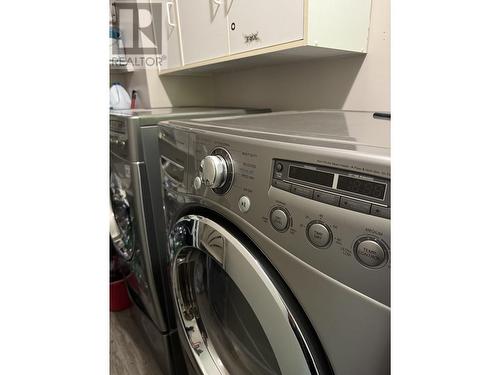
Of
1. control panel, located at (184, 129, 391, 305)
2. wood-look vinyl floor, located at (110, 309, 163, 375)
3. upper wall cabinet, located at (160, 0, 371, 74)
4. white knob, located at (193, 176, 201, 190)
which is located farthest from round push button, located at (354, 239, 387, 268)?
wood-look vinyl floor, located at (110, 309, 163, 375)

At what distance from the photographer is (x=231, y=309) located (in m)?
0.77

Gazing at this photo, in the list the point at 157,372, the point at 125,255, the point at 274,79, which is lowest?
the point at 157,372

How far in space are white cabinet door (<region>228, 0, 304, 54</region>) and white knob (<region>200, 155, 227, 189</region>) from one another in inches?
19.4

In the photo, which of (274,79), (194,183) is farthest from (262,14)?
(194,183)

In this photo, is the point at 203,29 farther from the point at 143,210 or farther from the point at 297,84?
the point at 143,210

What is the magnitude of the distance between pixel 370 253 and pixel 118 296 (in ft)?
5.45

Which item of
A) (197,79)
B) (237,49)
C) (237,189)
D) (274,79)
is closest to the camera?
(237,189)

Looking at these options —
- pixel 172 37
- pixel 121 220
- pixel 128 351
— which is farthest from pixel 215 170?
pixel 128 351

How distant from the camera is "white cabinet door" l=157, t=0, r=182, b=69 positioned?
4.50ft
